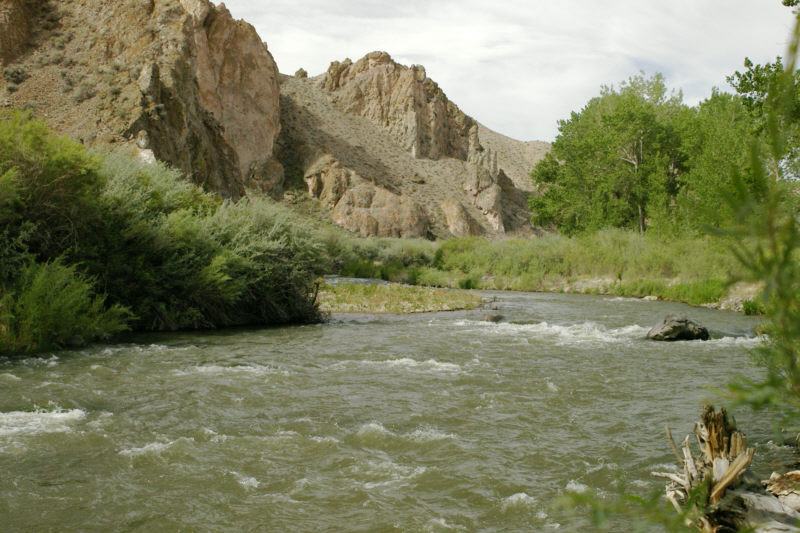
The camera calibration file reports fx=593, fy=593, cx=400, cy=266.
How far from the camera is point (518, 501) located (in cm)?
460

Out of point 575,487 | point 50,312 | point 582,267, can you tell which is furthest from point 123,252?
point 582,267

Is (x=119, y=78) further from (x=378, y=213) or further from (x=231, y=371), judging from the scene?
(x=378, y=213)

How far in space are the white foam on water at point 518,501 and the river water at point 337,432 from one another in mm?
20

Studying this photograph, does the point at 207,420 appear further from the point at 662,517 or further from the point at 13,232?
the point at 13,232

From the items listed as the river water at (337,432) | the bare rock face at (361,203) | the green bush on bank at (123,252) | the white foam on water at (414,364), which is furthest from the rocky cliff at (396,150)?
the river water at (337,432)

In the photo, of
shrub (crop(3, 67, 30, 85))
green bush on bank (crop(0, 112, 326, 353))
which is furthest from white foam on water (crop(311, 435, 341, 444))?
shrub (crop(3, 67, 30, 85))

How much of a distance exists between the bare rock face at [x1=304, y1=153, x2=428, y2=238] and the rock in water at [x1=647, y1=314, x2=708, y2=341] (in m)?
50.1

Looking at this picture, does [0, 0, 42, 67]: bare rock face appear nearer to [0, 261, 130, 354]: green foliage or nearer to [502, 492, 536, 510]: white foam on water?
[0, 261, 130, 354]: green foliage

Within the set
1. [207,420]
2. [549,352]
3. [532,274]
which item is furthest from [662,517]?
[532,274]

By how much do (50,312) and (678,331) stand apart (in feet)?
40.2

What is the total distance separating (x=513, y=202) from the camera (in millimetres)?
90000

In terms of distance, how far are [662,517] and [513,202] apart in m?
90.8

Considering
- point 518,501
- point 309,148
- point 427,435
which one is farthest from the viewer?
point 309,148

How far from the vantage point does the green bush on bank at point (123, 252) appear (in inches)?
403
